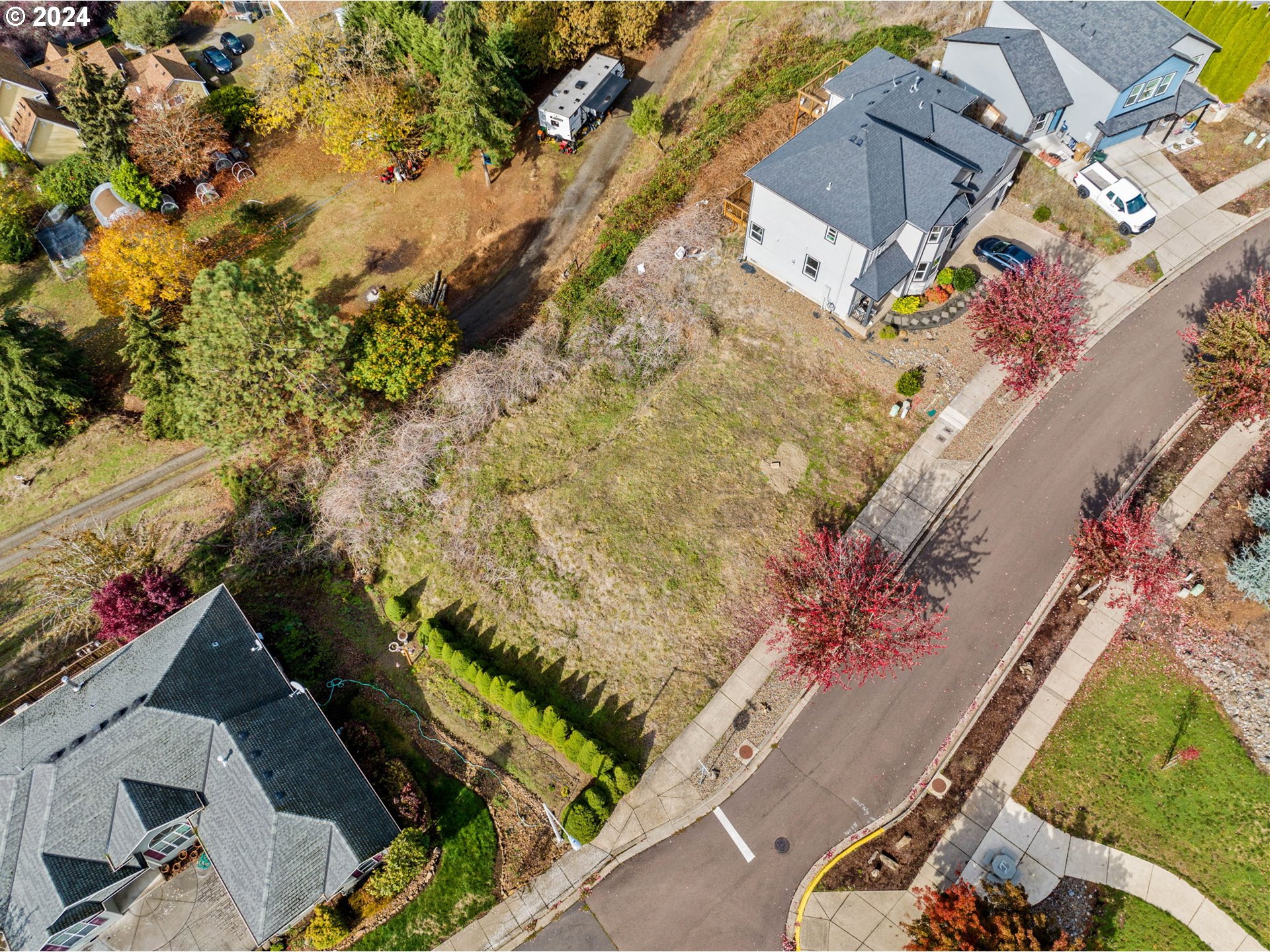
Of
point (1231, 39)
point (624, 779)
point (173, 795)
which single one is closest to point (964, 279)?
point (1231, 39)

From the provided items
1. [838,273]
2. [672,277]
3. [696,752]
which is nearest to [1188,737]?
[696,752]

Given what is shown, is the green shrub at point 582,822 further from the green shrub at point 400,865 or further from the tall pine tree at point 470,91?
the tall pine tree at point 470,91

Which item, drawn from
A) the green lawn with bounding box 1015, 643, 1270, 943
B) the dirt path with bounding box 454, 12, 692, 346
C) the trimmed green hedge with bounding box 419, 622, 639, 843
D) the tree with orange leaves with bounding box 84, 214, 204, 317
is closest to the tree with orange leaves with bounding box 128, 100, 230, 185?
the tree with orange leaves with bounding box 84, 214, 204, 317

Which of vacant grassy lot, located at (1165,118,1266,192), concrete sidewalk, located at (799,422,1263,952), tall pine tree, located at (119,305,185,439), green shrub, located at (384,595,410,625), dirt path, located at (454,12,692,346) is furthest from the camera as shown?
dirt path, located at (454,12,692,346)

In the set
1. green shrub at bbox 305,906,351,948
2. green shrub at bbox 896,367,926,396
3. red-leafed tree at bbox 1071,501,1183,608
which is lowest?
green shrub at bbox 305,906,351,948

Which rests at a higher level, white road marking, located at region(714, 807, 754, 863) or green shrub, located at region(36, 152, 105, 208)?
green shrub, located at region(36, 152, 105, 208)

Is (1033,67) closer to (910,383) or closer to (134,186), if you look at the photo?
(910,383)

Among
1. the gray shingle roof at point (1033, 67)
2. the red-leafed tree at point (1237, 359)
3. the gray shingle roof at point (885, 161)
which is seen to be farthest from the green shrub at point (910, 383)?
the gray shingle roof at point (1033, 67)

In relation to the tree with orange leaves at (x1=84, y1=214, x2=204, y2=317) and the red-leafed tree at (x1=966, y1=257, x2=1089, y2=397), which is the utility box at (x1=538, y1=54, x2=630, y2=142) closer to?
the tree with orange leaves at (x1=84, y1=214, x2=204, y2=317)
